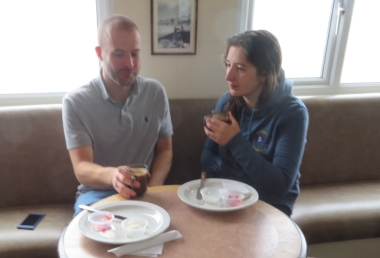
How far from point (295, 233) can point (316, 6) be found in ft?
6.61

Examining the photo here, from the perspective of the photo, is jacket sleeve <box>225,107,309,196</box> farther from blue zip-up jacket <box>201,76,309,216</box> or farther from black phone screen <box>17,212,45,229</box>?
black phone screen <box>17,212,45,229</box>

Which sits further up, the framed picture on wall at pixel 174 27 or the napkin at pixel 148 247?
the framed picture on wall at pixel 174 27

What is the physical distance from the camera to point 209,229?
1.20 meters

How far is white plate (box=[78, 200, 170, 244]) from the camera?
43.2 inches

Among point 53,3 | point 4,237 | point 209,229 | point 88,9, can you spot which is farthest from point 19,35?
point 209,229

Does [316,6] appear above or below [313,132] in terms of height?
above

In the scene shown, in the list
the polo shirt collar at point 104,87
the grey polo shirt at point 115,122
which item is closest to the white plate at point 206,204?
the grey polo shirt at point 115,122

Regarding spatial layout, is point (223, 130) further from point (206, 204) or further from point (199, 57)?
point (199, 57)

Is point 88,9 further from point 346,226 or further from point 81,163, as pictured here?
point 346,226

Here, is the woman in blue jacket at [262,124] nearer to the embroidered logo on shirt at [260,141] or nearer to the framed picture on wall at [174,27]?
the embroidered logo on shirt at [260,141]

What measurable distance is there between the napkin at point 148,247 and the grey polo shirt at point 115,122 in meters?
0.73

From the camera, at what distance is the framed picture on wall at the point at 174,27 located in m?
2.20

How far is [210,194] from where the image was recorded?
1383 millimetres

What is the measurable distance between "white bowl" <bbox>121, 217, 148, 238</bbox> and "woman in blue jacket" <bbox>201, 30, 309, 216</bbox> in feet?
1.81
